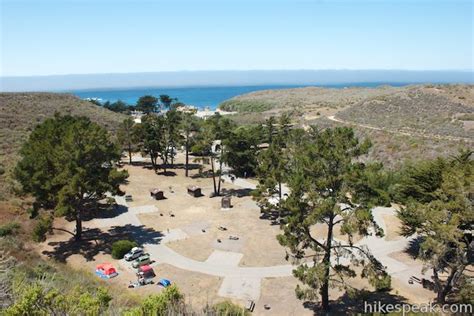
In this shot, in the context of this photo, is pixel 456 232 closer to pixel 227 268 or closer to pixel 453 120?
pixel 227 268

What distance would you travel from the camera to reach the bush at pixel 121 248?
37562mm

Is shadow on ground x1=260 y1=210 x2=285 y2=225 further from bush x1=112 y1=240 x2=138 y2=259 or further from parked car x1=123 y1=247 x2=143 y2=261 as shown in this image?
bush x1=112 y1=240 x2=138 y2=259

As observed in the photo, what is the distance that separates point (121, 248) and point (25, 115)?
250ft

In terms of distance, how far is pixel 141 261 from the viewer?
35844mm

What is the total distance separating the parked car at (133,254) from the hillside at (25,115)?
24331 mm

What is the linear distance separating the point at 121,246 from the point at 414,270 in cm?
2852

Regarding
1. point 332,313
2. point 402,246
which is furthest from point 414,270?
point 332,313

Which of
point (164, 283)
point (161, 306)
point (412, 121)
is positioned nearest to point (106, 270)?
point (164, 283)

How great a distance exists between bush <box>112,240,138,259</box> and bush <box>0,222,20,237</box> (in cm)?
1160

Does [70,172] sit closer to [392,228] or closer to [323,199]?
[323,199]

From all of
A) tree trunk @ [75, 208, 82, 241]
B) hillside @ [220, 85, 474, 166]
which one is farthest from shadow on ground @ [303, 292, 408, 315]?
hillside @ [220, 85, 474, 166]

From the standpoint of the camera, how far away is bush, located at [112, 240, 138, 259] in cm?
3756

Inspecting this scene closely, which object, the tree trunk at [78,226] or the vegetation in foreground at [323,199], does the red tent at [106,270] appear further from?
the tree trunk at [78,226]

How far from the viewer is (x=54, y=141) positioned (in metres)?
44.0
